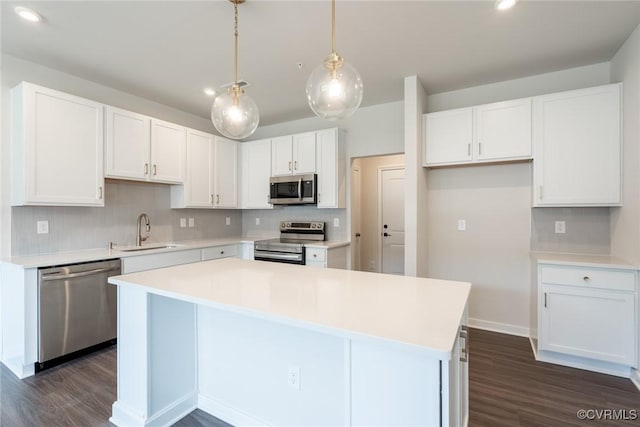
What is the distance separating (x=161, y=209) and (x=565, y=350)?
14.7 feet

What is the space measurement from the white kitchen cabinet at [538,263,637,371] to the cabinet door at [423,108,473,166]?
1.30 m

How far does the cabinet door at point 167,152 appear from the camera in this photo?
11.4ft

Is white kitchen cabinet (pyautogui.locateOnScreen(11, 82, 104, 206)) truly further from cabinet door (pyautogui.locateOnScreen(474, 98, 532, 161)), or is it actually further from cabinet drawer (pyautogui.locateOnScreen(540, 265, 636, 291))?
cabinet drawer (pyautogui.locateOnScreen(540, 265, 636, 291))

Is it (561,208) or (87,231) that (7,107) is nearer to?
(87,231)

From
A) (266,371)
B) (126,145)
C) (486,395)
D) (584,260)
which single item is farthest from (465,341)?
(126,145)

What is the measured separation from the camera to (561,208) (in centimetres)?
296

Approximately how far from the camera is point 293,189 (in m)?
4.07

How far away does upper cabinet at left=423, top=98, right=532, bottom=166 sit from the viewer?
2867mm

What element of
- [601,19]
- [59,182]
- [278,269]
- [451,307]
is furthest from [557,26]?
[59,182]

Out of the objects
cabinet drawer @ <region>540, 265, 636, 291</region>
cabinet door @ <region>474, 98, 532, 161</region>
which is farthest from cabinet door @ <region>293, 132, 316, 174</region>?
cabinet drawer @ <region>540, 265, 636, 291</region>

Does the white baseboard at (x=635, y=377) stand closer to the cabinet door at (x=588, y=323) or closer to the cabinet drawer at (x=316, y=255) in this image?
the cabinet door at (x=588, y=323)

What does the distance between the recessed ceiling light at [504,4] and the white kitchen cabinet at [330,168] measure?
2.11m

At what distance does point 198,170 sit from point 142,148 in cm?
78

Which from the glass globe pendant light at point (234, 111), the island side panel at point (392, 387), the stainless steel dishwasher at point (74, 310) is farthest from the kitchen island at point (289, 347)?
the stainless steel dishwasher at point (74, 310)
